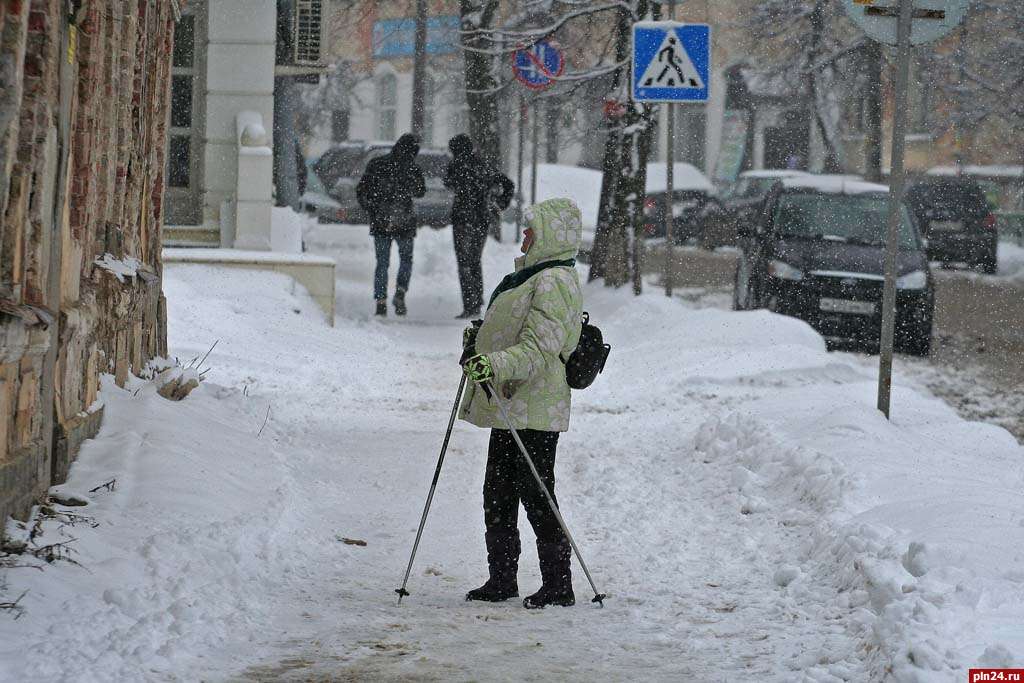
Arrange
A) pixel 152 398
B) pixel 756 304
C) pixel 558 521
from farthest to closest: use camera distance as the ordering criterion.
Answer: pixel 756 304 < pixel 152 398 < pixel 558 521

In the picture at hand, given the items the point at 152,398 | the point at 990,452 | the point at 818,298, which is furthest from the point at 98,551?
the point at 818,298

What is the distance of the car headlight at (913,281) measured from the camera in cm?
1631

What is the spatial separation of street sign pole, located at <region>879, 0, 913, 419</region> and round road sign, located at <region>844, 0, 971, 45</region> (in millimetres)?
46

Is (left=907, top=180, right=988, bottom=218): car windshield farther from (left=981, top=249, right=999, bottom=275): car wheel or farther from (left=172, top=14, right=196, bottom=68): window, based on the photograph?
(left=172, top=14, right=196, bottom=68): window

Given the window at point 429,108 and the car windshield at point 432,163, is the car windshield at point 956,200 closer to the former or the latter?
the car windshield at point 432,163

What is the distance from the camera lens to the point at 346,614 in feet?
18.9

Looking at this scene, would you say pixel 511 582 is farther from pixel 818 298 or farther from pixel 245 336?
pixel 818 298

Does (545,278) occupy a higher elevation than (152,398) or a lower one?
higher

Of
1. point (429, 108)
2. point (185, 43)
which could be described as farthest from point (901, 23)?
point (429, 108)

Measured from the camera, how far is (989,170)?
43781 millimetres

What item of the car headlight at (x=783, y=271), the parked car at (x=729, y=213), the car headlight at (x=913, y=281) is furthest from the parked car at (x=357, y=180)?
the car headlight at (x=913, y=281)

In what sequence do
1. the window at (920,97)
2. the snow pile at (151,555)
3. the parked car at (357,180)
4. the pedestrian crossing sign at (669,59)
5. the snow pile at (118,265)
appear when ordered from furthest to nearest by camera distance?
the window at (920,97)
the parked car at (357,180)
the pedestrian crossing sign at (669,59)
the snow pile at (118,265)
the snow pile at (151,555)

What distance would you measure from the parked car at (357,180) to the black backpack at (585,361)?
18.5m

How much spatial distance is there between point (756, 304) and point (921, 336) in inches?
80.0
